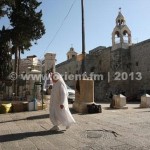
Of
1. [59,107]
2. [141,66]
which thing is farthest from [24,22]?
[141,66]

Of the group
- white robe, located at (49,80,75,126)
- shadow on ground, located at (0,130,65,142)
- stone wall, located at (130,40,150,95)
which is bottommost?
shadow on ground, located at (0,130,65,142)

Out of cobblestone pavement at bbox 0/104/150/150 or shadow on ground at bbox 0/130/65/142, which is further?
shadow on ground at bbox 0/130/65/142

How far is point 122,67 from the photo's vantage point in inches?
1367

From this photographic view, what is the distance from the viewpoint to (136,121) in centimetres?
901

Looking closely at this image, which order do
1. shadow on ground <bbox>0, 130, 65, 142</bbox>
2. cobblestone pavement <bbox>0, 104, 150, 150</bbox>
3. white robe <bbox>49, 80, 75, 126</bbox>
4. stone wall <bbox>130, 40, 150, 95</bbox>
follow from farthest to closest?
stone wall <bbox>130, 40, 150, 95</bbox>, white robe <bbox>49, 80, 75, 126</bbox>, shadow on ground <bbox>0, 130, 65, 142</bbox>, cobblestone pavement <bbox>0, 104, 150, 150</bbox>

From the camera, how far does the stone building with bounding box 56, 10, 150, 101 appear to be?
104 feet

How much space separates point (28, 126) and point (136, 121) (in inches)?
127

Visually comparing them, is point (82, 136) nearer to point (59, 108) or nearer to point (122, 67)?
point (59, 108)

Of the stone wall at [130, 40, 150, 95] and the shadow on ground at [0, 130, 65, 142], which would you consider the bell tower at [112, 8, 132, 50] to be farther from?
the shadow on ground at [0, 130, 65, 142]

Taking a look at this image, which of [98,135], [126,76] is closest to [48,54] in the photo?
[126,76]

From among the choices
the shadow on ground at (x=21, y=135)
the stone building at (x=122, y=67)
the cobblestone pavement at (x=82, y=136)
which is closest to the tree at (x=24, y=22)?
the cobblestone pavement at (x=82, y=136)

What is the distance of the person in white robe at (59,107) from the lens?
795 centimetres

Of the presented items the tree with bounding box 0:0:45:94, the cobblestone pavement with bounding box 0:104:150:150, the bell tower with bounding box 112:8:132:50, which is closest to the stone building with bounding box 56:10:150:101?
the bell tower with bounding box 112:8:132:50

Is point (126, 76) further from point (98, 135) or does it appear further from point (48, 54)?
point (98, 135)
